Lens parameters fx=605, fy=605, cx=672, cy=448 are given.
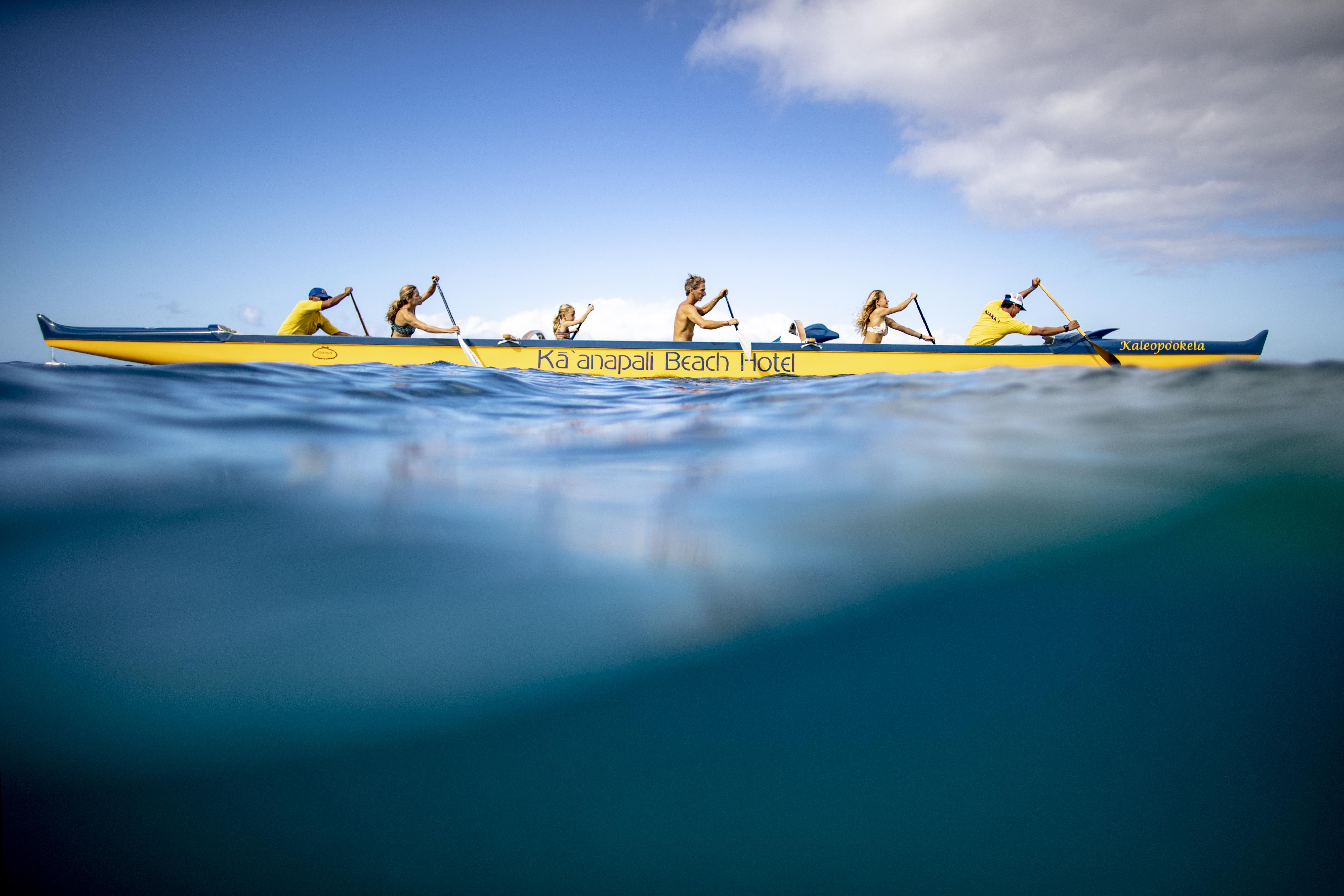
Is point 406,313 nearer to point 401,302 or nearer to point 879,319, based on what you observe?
point 401,302

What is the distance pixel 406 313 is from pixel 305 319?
4.59 feet

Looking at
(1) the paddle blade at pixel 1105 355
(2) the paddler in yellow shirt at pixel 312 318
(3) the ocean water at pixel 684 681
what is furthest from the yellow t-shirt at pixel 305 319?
(1) the paddle blade at pixel 1105 355

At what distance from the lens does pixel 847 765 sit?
97 centimetres

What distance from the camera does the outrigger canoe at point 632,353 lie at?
8266 mm

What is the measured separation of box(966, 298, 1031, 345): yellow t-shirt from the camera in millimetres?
8727

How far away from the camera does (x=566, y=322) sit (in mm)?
10805

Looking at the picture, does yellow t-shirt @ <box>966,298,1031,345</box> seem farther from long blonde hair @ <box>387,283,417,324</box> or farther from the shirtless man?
long blonde hair @ <box>387,283,417,324</box>

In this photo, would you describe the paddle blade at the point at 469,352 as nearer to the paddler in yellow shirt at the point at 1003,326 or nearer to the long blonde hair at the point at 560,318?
the long blonde hair at the point at 560,318

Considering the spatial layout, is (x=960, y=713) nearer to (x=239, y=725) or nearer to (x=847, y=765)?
(x=847, y=765)

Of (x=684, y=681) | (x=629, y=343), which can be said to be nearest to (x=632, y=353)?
(x=629, y=343)

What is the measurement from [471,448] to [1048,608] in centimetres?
215

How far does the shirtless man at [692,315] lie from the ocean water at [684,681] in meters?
7.99

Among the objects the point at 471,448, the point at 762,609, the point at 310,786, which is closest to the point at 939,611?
the point at 762,609

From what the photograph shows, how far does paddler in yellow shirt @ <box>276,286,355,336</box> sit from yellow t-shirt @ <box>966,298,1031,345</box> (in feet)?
30.5
